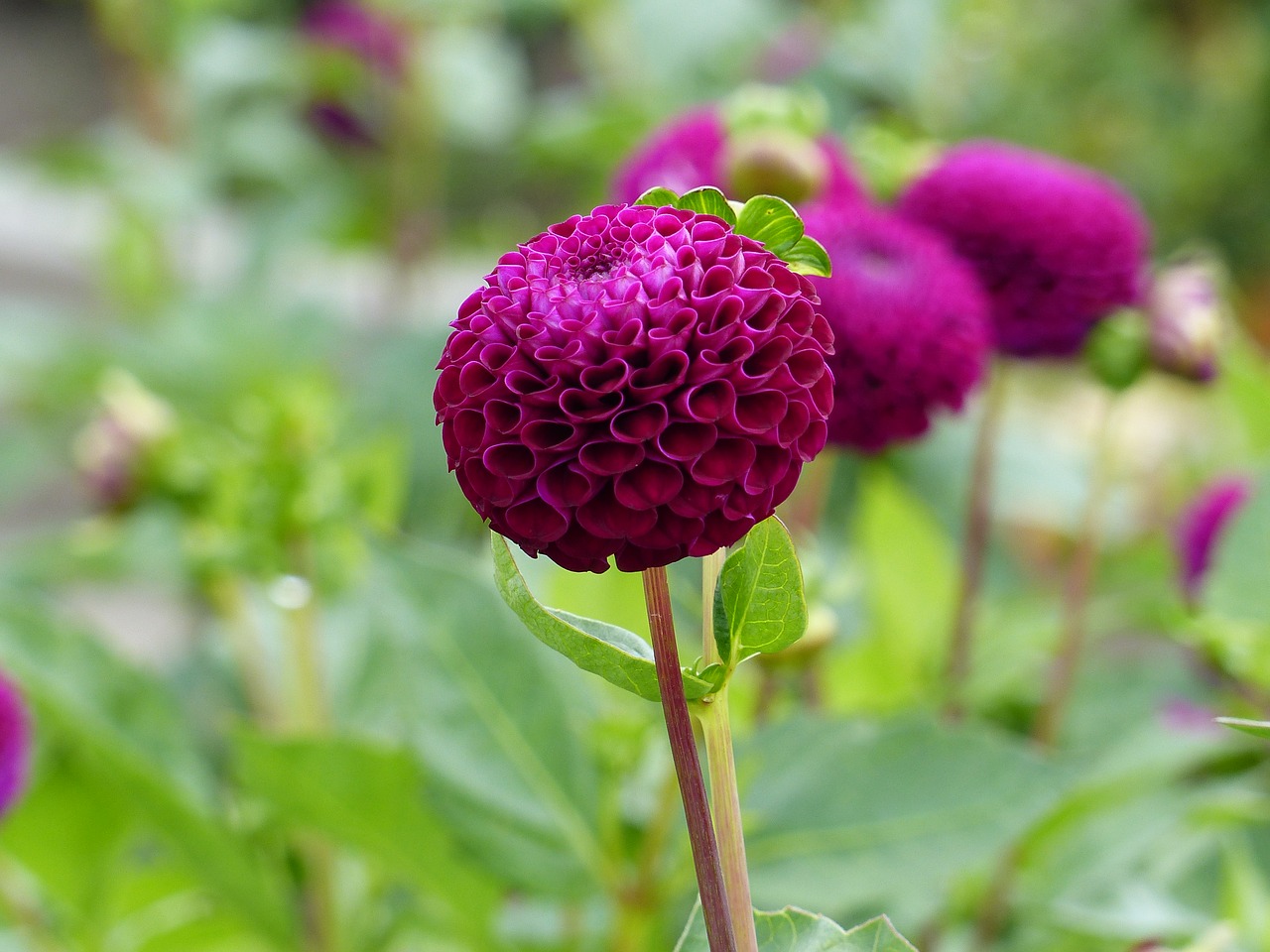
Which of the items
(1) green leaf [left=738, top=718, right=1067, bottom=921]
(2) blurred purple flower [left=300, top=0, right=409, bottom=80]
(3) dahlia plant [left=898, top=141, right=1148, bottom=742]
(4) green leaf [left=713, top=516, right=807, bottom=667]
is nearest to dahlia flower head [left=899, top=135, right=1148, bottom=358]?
(3) dahlia plant [left=898, top=141, right=1148, bottom=742]

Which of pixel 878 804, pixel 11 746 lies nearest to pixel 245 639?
pixel 11 746

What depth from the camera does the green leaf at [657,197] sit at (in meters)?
0.20

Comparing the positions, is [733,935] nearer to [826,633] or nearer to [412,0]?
[826,633]

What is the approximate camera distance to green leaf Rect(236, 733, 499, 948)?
365mm

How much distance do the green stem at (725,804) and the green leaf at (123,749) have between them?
0.89ft

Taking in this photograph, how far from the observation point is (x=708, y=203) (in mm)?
207

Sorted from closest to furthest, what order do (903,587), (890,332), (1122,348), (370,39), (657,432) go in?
1. (657,432)
2. (890,332)
3. (1122,348)
4. (903,587)
5. (370,39)

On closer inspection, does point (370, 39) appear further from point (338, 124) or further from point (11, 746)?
point (11, 746)

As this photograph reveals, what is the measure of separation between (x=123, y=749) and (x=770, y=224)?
310 millimetres

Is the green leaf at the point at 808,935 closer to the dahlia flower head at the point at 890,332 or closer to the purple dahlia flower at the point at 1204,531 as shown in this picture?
the dahlia flower head at the point at 890,332

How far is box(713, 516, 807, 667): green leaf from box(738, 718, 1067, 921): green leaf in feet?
0.55

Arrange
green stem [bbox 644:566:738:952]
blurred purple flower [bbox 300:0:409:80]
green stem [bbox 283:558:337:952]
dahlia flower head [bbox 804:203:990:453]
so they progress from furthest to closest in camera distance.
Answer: blurred purple flower [bbox 300:0:409:80]
green stem [bbox 283:558:337:952]
dahlia flower head [bbox 804:203:990:453]
green stem [bbox 644:566:738:952]

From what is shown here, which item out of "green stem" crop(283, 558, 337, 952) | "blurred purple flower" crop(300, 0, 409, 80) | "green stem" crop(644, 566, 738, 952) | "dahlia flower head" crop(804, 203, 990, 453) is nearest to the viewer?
"green stem" crop(644, 566, 738, 952)

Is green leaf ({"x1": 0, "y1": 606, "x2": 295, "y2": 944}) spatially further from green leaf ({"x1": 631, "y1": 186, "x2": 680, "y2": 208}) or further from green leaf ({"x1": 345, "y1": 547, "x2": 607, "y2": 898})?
green leaf ({"x1": 631, "y1": 186, "x2": 680, "y2": 208})
